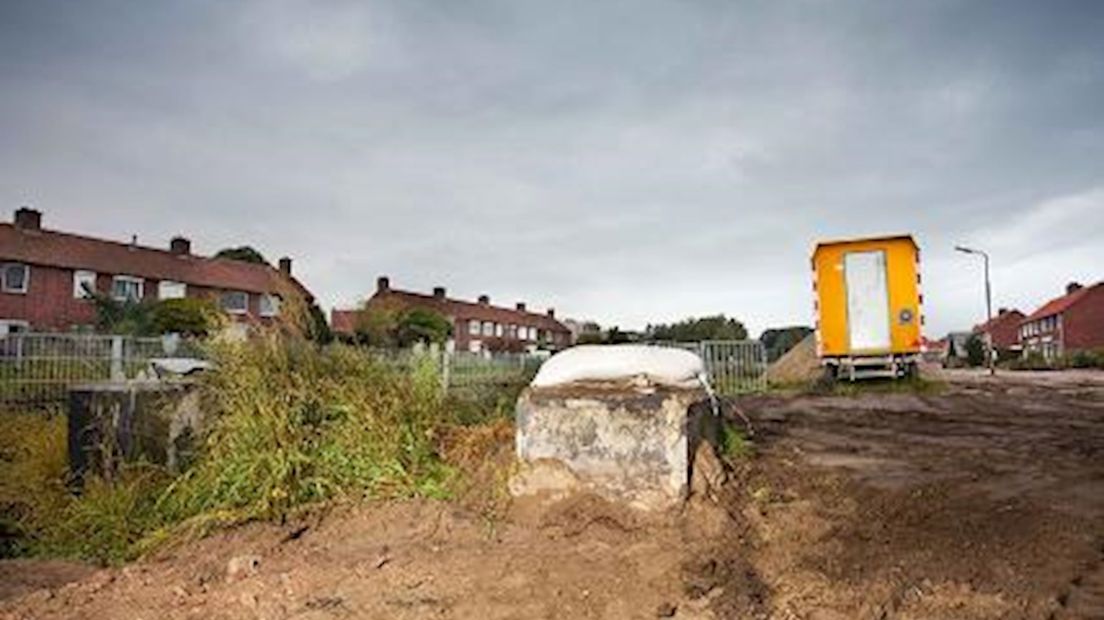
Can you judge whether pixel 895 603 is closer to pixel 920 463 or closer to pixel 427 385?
pixel 920 463

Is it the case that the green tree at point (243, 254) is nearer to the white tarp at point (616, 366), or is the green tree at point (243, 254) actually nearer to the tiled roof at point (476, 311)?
the tiled roof at point (476, 311)

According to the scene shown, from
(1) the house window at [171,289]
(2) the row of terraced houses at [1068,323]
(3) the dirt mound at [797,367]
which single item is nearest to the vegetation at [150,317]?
(1) the house window at [171,289]

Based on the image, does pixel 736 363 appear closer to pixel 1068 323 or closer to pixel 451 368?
pixel 451 368

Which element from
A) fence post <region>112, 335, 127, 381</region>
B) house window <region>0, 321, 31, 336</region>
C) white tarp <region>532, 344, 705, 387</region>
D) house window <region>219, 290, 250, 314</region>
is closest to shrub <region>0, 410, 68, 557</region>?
fence post <region>112, 335, 127, 381</region>

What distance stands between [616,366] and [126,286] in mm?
41029

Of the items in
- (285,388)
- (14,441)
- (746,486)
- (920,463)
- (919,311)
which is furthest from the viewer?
(919,311)

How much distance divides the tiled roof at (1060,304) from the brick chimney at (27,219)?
69526mm

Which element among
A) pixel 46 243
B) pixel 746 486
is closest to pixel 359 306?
pixel 746 486

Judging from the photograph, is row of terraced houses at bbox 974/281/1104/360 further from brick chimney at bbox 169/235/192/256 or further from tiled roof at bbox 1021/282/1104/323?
brick chimney at bbox 169/235/192/256

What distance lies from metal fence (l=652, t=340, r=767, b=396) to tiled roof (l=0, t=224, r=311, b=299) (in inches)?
815

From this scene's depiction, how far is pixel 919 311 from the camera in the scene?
46.5 feet

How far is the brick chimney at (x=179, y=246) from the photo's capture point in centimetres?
4337

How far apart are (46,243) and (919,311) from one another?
3810 cm

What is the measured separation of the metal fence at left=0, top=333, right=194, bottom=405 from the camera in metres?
9.70
